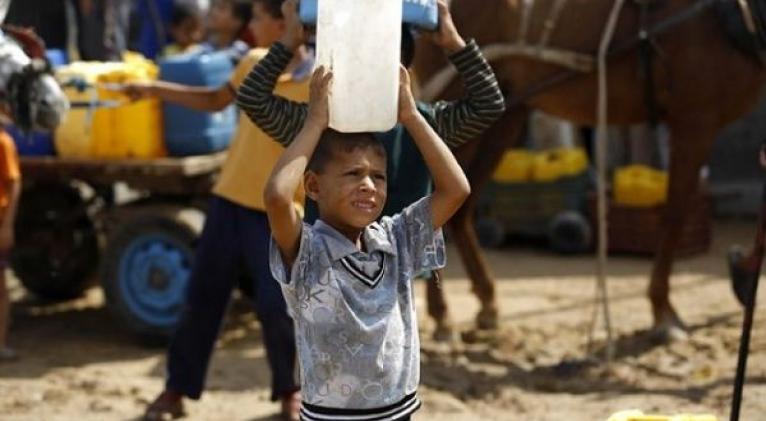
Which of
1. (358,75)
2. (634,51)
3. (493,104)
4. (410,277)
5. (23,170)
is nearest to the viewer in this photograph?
(358,75)

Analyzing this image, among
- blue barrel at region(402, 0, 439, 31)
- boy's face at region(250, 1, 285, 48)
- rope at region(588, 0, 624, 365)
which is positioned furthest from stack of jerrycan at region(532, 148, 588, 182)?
blue barrel at region(402, 0, 439, 31)

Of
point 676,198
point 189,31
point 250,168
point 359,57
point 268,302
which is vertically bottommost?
point 268,302

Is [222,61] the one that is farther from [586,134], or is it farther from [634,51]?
[586,134]

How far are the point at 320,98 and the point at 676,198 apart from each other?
3.86 metres

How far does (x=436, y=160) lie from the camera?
10.6ft

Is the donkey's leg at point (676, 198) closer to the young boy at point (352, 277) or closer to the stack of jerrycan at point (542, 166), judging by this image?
the stack of jerrycan at point (542, 166)

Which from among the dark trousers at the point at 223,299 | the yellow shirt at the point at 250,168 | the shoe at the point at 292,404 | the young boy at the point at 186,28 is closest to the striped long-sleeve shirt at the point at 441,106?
the yellow shirt at the point at 250,168

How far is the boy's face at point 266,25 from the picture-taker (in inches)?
189

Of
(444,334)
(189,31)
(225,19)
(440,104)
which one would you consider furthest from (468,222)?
(440,104)

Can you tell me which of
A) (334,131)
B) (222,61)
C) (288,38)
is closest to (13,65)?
(288,38)

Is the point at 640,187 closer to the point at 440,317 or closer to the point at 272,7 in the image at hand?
the point at 440,317

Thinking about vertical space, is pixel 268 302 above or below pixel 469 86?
below

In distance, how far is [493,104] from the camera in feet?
11.7

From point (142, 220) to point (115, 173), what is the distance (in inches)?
10.4
